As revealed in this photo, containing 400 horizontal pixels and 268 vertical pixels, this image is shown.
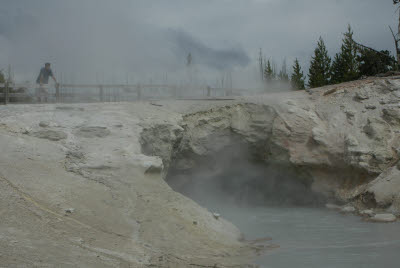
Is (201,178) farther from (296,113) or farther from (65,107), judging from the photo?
(65,107)

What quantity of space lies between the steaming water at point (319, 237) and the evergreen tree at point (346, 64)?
685 inches

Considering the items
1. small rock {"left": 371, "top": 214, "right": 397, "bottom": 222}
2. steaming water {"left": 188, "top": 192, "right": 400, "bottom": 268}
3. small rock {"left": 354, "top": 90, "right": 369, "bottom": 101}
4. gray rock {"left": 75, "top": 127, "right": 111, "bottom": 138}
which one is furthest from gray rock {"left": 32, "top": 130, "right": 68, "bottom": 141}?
small rock {"left": 354, "top": 90, "right": 369, "bottom": 101}

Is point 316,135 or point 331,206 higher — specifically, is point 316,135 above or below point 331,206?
above

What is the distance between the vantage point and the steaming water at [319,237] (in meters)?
5.34

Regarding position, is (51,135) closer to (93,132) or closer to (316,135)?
(93,132)

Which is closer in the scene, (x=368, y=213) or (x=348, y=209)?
(x=368, y=213)

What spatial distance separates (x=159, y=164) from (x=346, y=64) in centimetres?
2287

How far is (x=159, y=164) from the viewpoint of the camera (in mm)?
7164


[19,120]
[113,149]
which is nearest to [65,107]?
[19,120]

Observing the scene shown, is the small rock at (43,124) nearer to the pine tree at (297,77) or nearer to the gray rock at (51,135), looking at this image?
the gray rock at (51,135)

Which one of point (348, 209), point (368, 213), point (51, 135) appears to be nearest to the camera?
point (51, 135)

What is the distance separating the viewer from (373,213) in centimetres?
891

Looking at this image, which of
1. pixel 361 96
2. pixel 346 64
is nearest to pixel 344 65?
pixel 346 64

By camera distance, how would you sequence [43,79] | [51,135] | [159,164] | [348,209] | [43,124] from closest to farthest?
[159,164] < [51,135] < [43,124] < [348,209] < [43,79]
